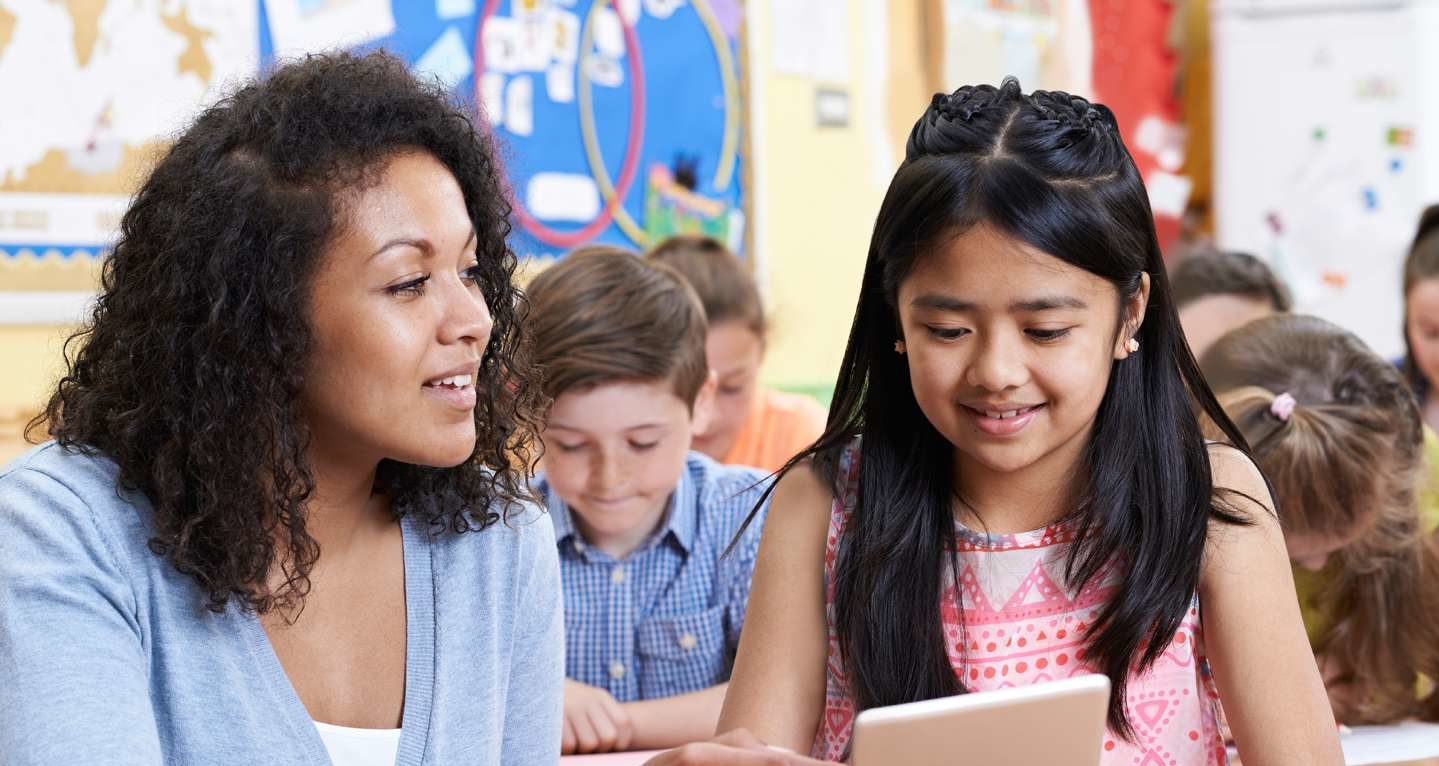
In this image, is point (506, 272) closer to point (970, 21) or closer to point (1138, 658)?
point (1138, 658)

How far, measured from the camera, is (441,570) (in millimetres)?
1234

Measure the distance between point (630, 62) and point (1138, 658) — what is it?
8.57ft

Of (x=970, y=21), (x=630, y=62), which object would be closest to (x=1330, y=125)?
(x=970, y=21)

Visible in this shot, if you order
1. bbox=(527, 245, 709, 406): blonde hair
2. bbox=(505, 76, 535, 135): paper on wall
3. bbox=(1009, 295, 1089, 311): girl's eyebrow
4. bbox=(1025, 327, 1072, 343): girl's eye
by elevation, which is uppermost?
bbox=(505, 76, 535, 135): paper on wall

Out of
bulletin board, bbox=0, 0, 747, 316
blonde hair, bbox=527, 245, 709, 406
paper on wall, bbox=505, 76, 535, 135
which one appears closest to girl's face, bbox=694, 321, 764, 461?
bulletin board, bbox=0, 0, 747, 316

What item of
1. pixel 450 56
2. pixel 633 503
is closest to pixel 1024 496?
pixel 633 503

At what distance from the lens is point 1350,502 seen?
1.71m

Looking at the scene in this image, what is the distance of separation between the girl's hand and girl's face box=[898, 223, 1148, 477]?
31 cm

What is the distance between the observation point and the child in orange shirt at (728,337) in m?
2.57

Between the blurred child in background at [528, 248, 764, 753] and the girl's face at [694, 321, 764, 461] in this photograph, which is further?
the girl's face at [694, 321, 764, 461]

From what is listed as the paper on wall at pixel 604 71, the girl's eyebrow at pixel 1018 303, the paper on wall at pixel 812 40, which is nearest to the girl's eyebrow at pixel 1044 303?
the girl's eyebrow at pixel 1018 303

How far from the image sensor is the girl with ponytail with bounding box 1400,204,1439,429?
2.60m

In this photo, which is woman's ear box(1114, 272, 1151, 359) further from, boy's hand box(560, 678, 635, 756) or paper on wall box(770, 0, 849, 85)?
paper on wall box(770, 0, 849, 85)

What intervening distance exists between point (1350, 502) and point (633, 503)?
82 cm
